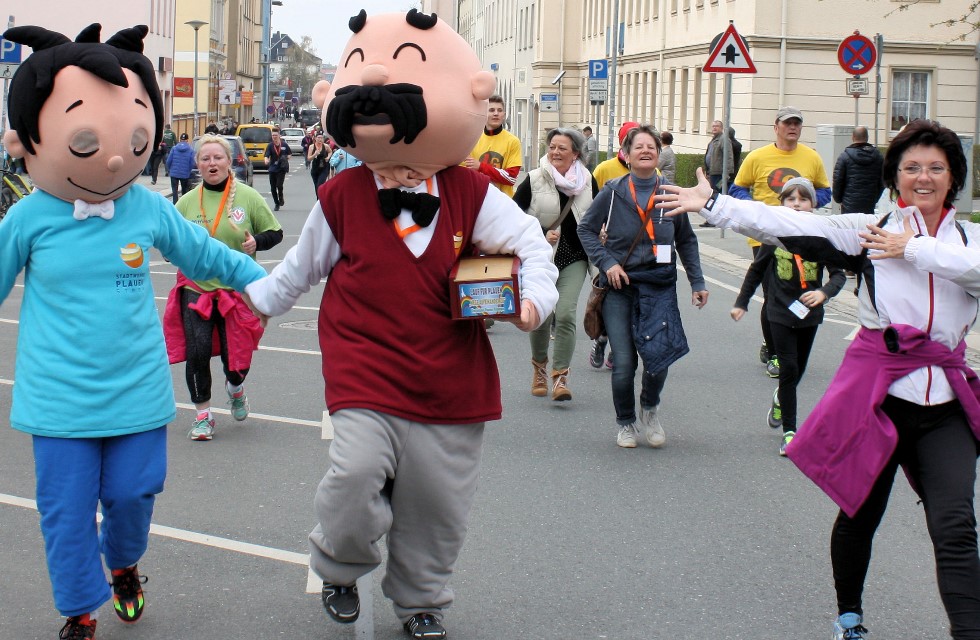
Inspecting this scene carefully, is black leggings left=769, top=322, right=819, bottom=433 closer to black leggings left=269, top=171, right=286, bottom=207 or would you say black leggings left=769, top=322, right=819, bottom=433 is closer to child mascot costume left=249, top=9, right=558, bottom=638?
child mascot costume left=249, top=9, right=558, bottom=638

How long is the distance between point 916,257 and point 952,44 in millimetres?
33536

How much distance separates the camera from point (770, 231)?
4.78 m

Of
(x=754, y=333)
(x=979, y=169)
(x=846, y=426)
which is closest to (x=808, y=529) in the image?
(x=846, y=426)

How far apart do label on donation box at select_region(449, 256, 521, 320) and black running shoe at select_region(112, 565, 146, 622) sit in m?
1.55

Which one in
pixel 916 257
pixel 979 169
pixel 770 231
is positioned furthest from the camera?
pixel 979 169

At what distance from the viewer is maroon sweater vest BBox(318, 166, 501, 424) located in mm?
4543

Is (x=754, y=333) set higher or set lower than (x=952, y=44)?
lower

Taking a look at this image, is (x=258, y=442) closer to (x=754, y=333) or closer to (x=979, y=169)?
(x=754, y=333)

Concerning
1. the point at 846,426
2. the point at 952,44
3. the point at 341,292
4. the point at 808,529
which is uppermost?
the point at 952,44

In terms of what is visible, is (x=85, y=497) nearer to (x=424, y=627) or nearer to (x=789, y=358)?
(x=424, y=627)

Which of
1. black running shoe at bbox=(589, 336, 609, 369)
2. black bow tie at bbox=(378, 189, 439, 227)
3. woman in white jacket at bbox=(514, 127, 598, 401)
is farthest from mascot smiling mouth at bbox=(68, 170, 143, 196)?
black running shoe at bbox=(589, 336, 609, 369)

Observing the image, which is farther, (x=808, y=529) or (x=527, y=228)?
(x=808, y=529)

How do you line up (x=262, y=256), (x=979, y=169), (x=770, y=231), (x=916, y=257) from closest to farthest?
(x=916, y=257) → (x=770, y=231) → (x=262, y=256) → (x=979, y=169)

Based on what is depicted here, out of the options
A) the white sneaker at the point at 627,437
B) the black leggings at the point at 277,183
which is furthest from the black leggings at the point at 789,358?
the black leggings at the point at 277,183
